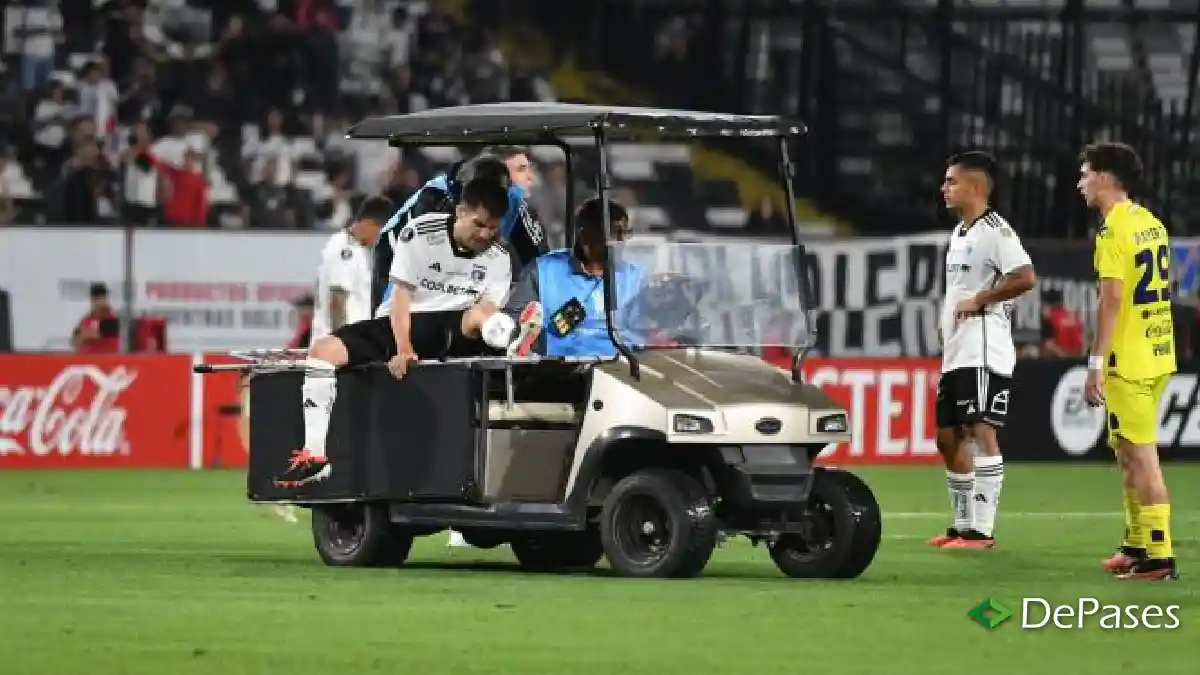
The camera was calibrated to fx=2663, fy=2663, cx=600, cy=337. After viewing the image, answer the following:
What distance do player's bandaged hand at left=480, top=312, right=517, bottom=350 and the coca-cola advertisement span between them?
37.6ft

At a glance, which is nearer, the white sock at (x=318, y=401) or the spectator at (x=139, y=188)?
the white sock at (x=318, y=401)

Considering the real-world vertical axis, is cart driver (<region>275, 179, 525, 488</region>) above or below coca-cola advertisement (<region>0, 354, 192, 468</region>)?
above

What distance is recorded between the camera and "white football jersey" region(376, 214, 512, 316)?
12.7 meters

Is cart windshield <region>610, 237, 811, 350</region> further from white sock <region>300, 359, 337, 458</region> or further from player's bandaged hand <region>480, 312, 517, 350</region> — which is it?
white sock <region>300, 359, 337, 458</region>

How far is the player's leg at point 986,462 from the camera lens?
1485 cm

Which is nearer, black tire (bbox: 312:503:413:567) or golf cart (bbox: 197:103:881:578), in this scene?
golf cart (bbox: 197:103:881:578)

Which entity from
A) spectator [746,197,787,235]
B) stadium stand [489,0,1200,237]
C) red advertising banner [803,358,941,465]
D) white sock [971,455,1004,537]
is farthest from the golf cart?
stadium stand [489,0,1200,237]

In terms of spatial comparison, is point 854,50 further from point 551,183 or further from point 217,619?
point 217,619

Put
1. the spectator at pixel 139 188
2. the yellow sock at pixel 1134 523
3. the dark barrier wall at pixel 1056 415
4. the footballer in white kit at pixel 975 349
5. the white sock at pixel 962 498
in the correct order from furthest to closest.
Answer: the spectator at pixel 139 188 < the dark barrier wall at pixel 1056 415 < the white sock at pixel 962 498 < the footballer in white kit at pixel 975 349 < the yellow sock at pixel 1134 523

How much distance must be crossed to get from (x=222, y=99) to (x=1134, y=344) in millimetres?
16370

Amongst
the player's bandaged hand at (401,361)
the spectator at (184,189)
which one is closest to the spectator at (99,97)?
the spectator at (184,189)

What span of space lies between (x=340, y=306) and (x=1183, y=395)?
10.4m

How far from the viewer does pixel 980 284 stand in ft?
48.8

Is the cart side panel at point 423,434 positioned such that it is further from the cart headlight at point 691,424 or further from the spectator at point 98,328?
the spectator at point 98,328
